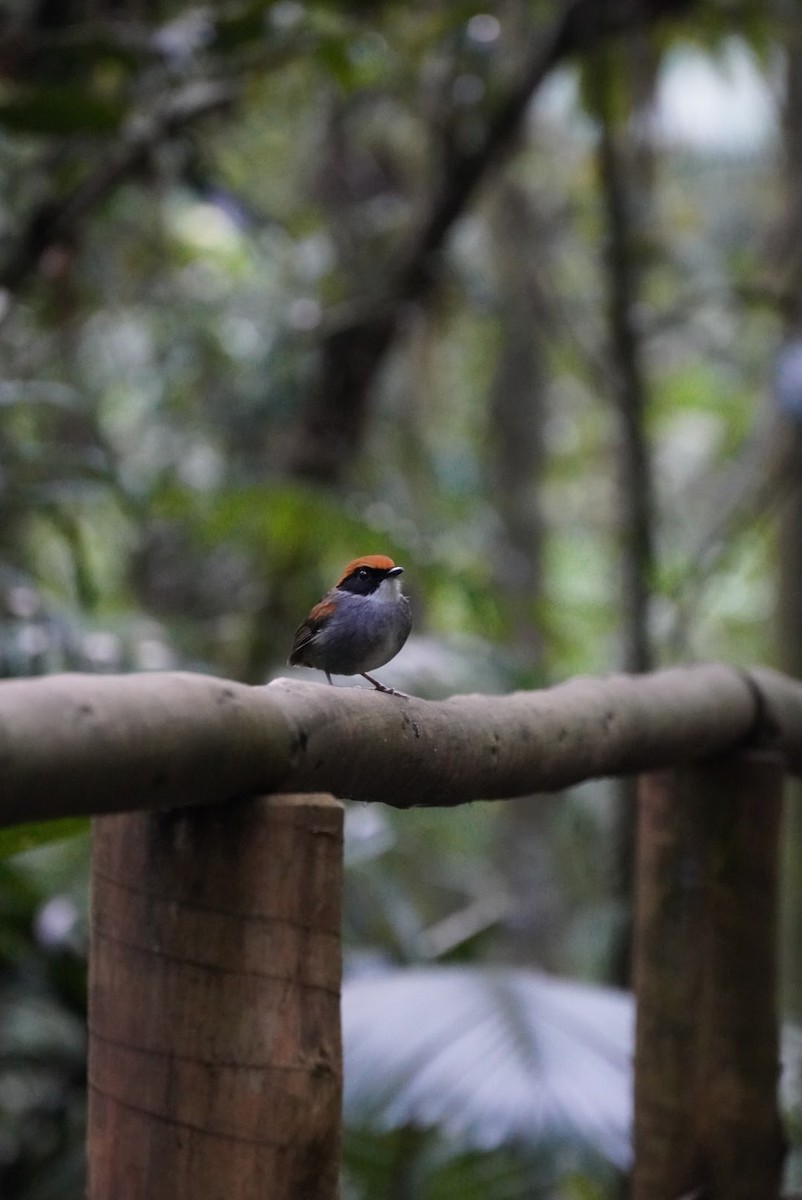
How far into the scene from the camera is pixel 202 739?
3.37ft

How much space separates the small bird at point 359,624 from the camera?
2.48m

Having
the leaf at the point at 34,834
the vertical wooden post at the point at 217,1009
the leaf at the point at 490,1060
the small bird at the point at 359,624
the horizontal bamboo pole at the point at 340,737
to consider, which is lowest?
the leaf at the point at 490,1060

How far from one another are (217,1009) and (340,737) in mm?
243

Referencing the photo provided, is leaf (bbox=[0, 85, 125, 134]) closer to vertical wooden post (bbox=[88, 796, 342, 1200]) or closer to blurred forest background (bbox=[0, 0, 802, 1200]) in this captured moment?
blurred forest background (bbox=[0, 0, 802, 1200])

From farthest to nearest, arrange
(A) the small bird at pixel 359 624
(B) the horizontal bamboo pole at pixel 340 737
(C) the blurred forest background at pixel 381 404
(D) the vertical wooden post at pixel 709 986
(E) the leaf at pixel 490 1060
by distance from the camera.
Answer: (C) the blurred forest background at pixel 381 404 < (E) the leaf at pixel 490 1060 < (A) the small bird at pixel 359 624 < (D) the vertical wooden post at pixel 709 986 < (B) the horizontal bamboo pole at pixel 340 737

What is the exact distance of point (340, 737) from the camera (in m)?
1.25

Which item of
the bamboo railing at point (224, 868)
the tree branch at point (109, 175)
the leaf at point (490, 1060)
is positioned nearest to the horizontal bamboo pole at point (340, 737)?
the bamboo railing at point (224, 868)

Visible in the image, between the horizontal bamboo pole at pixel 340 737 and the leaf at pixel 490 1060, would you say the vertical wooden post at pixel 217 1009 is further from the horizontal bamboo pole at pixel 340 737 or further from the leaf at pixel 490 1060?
the leaf at pixel 490 1060

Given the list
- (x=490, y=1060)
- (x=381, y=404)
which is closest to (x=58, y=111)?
(x=490, y=1060)

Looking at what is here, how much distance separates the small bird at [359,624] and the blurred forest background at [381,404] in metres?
0.85

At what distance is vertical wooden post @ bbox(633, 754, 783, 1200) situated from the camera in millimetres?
2002

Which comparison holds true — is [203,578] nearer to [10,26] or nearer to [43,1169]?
[10,26]

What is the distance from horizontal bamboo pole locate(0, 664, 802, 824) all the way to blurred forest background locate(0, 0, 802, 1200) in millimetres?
369

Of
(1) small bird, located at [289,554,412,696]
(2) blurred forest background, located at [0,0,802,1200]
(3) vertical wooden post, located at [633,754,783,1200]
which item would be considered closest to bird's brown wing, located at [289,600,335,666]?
(1) small bird, located at [289,554,412,696]
